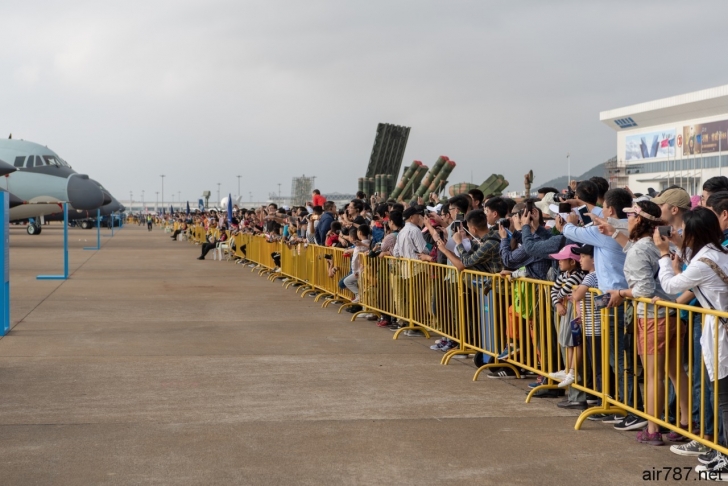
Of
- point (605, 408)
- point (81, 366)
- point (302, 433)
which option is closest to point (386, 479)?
point (302, 433)

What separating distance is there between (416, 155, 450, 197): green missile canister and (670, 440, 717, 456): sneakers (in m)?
20.1

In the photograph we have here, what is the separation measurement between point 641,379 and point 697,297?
1319 mm

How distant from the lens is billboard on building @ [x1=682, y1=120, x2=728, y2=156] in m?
114

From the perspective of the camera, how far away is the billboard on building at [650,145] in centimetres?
12538

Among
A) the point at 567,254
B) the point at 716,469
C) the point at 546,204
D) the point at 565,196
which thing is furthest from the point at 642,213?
the point at 565,196

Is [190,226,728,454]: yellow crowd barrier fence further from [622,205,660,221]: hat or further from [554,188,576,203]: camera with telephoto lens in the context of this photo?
[554,188,576,203]: camera with telephoto lens

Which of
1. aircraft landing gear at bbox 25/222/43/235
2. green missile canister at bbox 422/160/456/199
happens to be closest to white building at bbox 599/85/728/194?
aircraft landing gear at bbox 25/222/43/235

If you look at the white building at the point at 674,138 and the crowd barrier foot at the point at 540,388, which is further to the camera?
the white building at the point at 674,138

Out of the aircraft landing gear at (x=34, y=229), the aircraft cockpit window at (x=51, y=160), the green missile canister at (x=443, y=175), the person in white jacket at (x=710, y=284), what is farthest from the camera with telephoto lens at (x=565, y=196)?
the aircraft landing gear at (x=34, y=229)

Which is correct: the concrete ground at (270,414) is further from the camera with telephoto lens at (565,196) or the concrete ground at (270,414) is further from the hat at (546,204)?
the camera with telephoto lens at (565,196)

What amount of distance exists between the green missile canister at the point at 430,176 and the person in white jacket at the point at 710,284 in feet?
66.5

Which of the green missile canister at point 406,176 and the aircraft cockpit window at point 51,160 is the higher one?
the aircraft cockpit window at point 51,160

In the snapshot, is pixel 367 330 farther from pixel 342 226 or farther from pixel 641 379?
pixel 641 379

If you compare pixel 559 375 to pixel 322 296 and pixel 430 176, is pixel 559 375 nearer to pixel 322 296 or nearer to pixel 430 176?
pixel 322 296
